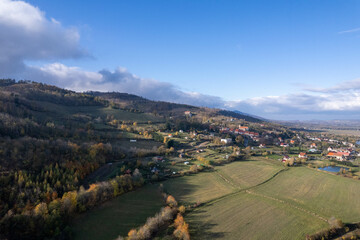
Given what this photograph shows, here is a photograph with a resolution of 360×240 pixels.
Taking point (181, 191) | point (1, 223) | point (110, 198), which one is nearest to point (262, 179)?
point (181, 191)

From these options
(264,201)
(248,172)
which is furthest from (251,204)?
(248,172)

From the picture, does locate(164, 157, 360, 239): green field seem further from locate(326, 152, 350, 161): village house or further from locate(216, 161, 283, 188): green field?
locate(326, 152, 350, 161): village house

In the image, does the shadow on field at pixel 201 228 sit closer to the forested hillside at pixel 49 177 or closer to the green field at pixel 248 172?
the forested hillside at pixel 49 177

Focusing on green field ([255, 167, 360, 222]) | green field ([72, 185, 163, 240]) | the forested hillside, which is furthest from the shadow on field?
green field ([255, 167, 360, 222])

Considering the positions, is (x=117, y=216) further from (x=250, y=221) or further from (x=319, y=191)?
(x=319, y=191)

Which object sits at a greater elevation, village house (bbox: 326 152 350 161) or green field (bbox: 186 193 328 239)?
village house (bbox: 326 152 350 161)

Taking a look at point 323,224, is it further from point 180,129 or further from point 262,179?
point 180,129

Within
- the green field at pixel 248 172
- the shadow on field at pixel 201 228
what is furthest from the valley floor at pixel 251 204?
the green field at pixel 248 172
